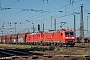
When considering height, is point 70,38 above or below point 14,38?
above

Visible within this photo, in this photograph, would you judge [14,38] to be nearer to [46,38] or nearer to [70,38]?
[46,38]

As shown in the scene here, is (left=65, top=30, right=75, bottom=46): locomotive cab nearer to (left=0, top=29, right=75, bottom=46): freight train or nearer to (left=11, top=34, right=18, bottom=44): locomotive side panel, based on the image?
(left=0, top=29, right=75, bottom=46): freight train

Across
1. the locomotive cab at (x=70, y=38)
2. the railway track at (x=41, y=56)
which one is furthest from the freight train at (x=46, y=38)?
the railway track at (x=41, y=56)

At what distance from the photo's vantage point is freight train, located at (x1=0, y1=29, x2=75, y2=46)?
1595 inches

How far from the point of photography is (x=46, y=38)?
48.1m

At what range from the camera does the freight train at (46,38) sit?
40525 millimetres

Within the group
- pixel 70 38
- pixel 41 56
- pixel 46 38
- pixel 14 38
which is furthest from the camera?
pixel 14 38

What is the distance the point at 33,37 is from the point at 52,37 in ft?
40.2

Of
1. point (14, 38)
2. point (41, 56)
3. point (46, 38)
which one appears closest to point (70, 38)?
point (46, 38)

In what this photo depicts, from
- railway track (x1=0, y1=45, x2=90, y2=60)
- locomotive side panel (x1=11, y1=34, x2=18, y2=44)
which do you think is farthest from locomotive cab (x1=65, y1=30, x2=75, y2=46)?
locomotive side panel (x1=11, y1=34, x2=18, y2=44)

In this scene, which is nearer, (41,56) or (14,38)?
(41,56)

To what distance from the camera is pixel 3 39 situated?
7781cm

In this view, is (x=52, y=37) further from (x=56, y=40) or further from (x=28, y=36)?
(x=28, y=36)

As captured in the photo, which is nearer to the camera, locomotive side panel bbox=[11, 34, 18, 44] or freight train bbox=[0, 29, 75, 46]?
freight train bbox=[0, 29, 75, 46]
